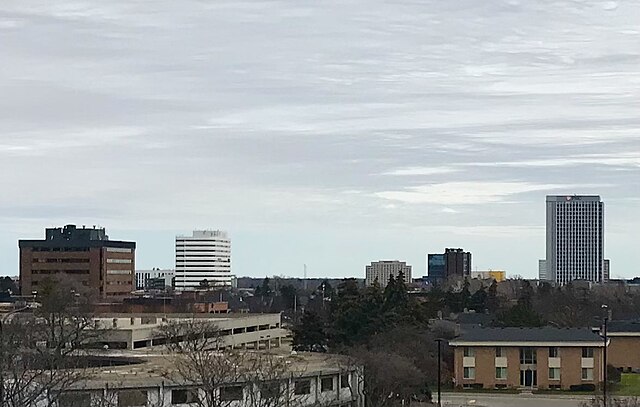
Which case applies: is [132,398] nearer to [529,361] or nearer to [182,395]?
[182,395]

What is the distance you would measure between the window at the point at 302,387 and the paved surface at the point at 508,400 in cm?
1316

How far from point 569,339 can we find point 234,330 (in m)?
21.2

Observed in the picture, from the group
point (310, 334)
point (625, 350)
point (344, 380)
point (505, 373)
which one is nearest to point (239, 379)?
point (344, 380)

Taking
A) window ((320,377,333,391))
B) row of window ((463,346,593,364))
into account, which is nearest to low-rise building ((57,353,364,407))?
window ((320,377,333,391))

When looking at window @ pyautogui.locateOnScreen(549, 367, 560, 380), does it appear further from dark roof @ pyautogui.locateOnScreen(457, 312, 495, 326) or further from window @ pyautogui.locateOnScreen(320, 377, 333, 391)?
window @ pyautogui.locateOnScreen(320, 377, 333, 391)

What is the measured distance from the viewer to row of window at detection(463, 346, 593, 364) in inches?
2462

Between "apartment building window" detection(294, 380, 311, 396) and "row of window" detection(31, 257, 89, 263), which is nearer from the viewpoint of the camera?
"apartment building window" detection(294, 380, 311, 396)

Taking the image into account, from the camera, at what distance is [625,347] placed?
73.3m

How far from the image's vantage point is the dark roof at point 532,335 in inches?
2485

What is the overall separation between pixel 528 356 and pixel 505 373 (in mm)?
1508

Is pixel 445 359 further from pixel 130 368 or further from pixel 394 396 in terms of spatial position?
pixel 130 368

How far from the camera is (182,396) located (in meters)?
36.3

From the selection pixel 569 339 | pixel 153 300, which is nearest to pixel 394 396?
pixel 569 339

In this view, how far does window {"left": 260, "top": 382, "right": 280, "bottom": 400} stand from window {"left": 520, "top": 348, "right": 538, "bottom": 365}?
30952 millimetres
